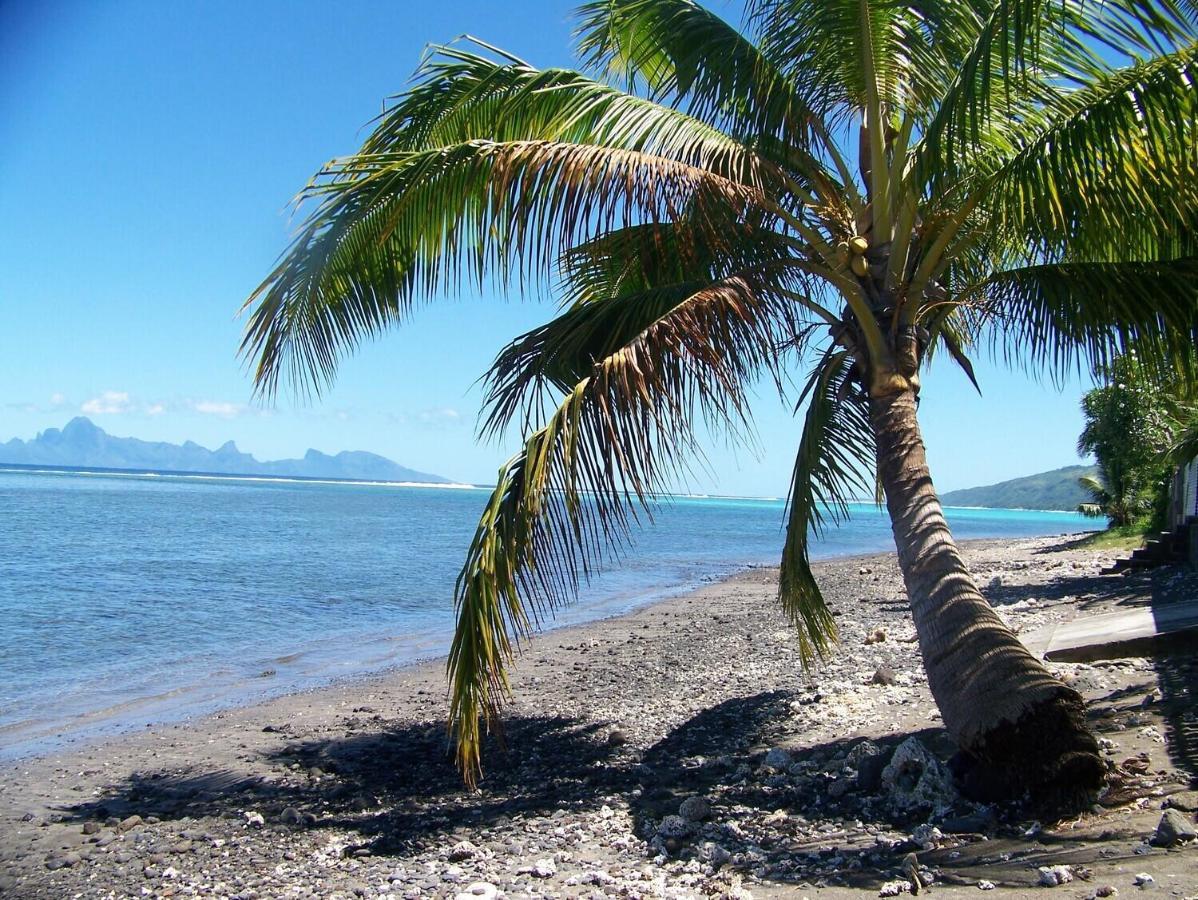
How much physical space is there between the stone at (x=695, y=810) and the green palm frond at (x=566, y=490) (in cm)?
128

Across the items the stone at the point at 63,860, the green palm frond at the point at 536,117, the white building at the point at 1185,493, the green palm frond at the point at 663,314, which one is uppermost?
the green palm frond at the point at 536,117

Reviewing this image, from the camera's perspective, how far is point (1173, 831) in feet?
13.1

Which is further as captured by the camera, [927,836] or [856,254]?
[856,254]

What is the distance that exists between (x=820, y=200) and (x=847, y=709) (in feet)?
14.0

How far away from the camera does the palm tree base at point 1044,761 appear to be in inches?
183

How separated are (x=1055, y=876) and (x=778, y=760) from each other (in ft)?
8.62

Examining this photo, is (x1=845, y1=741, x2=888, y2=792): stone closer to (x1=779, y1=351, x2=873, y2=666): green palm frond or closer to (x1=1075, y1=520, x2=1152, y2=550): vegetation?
(x1=779, y1=351, x2=873, y2=666): green palm frond

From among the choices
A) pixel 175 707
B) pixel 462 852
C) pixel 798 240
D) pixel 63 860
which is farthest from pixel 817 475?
pixel 175 707

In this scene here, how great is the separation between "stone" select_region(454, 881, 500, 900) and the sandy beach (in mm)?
21

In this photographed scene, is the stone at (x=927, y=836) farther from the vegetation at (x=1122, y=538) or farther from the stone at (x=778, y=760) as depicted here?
the vegetation at (x=1122, y=538)

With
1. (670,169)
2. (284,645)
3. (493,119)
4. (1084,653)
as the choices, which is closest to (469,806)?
(670,169)

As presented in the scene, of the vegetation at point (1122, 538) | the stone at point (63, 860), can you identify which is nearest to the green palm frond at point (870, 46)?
the stone at point (63, 860)

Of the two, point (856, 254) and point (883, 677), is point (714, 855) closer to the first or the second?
point (856, 254)

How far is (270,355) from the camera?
6.41m
